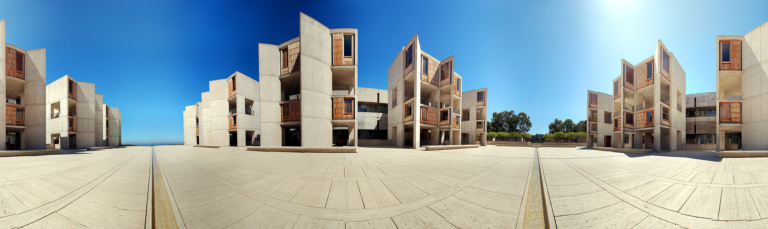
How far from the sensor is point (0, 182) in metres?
6.05

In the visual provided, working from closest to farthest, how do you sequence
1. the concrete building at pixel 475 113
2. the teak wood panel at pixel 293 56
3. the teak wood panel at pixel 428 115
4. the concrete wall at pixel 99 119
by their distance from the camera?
the teak wood panel at pixel 293 56
the teak wood panel at pixel 428 115
the concrete wall at pixel 99 119
the concrete building at pixel 475 113

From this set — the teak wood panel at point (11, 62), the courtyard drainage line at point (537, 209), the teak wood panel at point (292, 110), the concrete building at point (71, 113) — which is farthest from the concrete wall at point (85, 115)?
the courtyard drainage line at point (537, 209)

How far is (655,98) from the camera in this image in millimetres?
21578

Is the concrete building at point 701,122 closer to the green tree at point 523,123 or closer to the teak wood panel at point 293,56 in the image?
the green tree at point 523,123

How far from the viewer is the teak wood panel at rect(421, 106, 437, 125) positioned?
2520cm

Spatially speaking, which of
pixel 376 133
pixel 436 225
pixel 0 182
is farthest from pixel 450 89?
pixel 0 182

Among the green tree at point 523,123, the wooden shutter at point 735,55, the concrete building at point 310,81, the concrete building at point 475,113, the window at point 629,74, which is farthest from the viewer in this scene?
the green tree at point 523,123

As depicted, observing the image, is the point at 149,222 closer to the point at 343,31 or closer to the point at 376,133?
the point at 343,31

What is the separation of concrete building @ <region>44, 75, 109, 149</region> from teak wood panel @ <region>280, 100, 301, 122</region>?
1054 inches

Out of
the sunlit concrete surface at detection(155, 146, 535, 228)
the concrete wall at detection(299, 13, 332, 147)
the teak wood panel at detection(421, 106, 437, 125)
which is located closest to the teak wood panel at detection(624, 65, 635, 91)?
the teak wood panel at detection(421, 106, 437, 125)

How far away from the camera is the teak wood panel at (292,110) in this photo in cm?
2164

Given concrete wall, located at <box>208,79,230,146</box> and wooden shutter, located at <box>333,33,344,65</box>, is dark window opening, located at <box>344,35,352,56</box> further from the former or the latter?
concrete wall, located at <box>208,79,230,146</box>

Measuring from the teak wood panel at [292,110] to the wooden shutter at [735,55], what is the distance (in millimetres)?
38257

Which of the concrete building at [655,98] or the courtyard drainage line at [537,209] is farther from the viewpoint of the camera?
the concrete building at [655,98]
